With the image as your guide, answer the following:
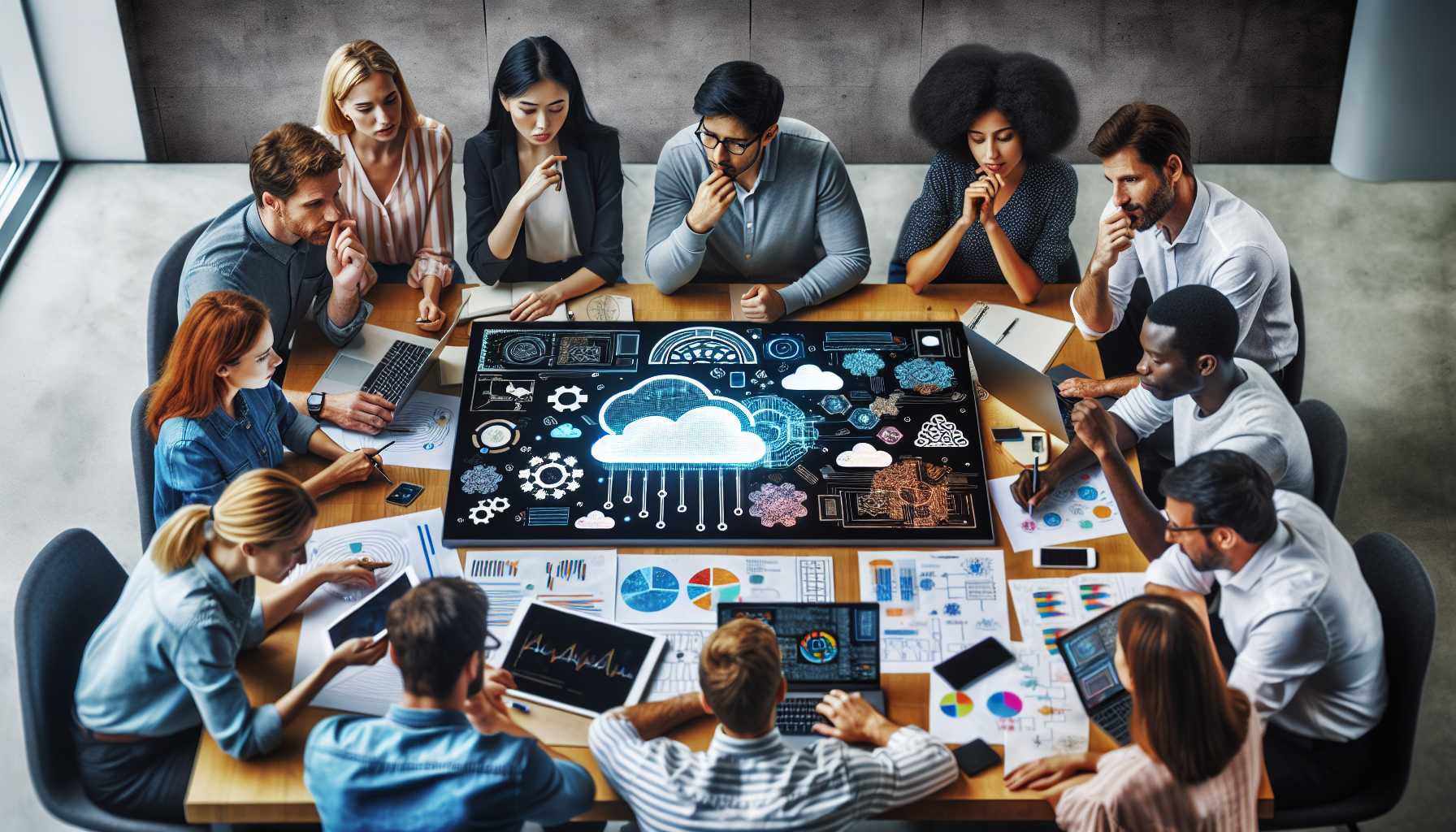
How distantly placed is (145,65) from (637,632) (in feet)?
12.5

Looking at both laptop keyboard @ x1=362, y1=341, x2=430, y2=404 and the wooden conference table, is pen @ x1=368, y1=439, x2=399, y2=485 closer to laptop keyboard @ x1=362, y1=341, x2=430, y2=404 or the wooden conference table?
the wooden conference table

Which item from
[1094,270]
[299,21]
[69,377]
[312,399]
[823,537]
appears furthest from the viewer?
[299,21]

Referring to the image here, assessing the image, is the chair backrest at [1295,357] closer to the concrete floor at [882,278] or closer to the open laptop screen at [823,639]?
the concrete floor at [882,278]

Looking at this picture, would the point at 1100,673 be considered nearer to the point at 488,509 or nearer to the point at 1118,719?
the point at 1118,719

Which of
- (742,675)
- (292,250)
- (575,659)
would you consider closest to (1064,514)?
(742,675)

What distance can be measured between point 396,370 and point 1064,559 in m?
1.70

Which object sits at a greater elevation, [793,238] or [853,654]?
[793,238]

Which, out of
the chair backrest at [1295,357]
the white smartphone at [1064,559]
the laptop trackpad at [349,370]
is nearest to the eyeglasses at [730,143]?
the laptop trackpad at [349,370]

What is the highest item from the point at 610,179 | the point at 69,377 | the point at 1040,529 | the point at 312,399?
the point at 610,179

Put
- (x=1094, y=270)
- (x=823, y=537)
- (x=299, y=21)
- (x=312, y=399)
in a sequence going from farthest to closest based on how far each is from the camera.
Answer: (x=299, y=21)
(x=1094, y=270)
(x=312, y=399)
(x=823, y=537)

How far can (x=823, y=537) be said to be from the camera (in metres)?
3.05

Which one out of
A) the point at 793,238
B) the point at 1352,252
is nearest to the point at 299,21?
the point at 793,238

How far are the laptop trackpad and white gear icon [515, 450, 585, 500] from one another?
0.58 m

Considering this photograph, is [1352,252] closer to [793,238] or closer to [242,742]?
[793,238]
